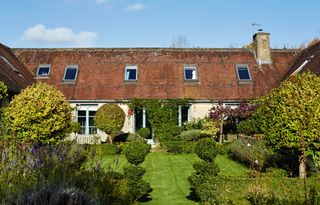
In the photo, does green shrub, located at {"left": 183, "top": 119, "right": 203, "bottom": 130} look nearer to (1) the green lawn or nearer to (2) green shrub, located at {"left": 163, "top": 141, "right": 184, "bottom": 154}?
(2) green shrub, located at {"left": 163, "top": 141, "right": 184, "bottom": 154}

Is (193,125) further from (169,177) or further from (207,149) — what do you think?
(207,149)

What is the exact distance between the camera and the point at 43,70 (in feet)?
94.4

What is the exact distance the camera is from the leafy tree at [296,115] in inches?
472

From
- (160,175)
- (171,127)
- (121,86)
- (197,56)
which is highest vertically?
(197,56)

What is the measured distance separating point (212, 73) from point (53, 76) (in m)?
10.4

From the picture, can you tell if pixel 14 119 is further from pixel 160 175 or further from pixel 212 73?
pixel 212 73

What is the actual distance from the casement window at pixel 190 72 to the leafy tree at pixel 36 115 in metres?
11.9

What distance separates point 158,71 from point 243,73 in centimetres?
559

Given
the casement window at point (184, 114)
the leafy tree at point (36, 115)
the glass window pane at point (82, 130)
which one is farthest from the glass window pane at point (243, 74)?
the leafy tree at point (36, 115)

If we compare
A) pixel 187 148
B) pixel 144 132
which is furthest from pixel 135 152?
pixel 144 132

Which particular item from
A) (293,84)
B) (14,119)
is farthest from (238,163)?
(14,119)

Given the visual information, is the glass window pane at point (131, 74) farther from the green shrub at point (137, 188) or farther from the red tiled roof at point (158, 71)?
the green shrub at point (137, 188)

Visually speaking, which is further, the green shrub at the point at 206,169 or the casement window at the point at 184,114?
the casement window at the point at 184,114

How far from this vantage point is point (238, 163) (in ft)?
58.6
